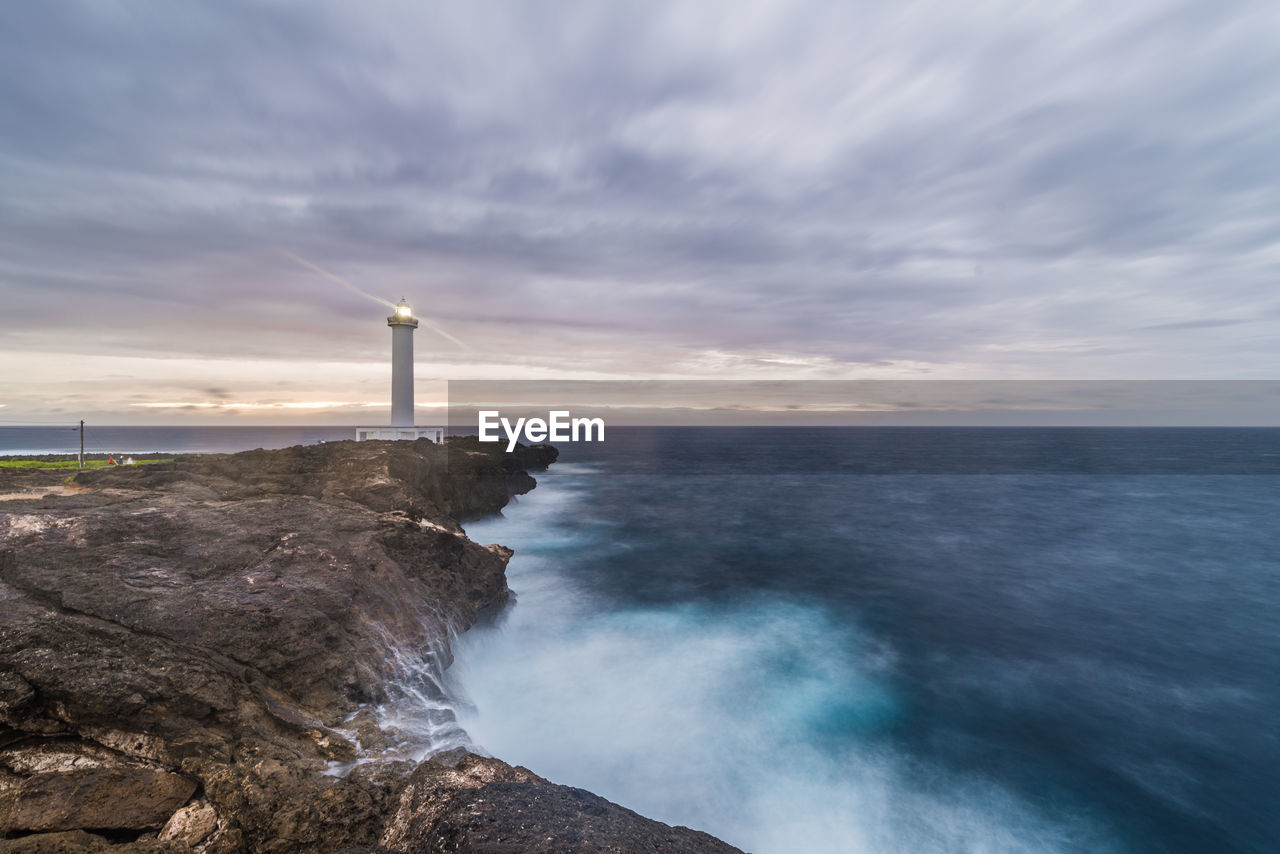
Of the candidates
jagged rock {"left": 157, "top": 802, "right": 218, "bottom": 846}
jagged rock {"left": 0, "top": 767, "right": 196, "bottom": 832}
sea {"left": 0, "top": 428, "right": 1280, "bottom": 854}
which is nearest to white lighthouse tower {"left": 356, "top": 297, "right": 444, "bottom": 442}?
sea {"left": 0, "top": 428, "right": 1280, "bottom": 854}

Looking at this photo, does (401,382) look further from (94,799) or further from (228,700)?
(94,799)

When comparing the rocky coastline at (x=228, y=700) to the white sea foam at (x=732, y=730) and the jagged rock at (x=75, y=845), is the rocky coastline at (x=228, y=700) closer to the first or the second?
the jagged rock at (x=75, y=845)

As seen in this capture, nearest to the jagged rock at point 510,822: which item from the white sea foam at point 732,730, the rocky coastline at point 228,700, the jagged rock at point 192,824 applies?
the rocky coastline at point 228,700

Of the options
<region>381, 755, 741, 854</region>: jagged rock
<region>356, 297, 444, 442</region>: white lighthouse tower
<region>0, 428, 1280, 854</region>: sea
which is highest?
<region>356, 297, 444, 442</region>: white lighthouse tower

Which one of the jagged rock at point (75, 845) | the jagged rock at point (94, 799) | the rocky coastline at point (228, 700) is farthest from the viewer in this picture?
the rocky coastline at point (228, 700)

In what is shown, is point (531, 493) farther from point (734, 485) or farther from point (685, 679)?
point (685, 679)

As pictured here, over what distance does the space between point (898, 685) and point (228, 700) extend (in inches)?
506

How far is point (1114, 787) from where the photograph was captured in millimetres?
9117

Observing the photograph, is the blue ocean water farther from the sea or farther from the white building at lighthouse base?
the white building at lighthouse base

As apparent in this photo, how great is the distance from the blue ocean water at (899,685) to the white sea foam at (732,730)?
0.05 m

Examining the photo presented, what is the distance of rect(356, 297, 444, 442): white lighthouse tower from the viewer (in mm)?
30422

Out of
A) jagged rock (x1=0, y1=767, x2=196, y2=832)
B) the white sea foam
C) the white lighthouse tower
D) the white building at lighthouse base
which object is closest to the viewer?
jagged rock (x1=0, y1=767, x2=196, y2=832)

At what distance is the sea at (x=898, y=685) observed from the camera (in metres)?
8.56

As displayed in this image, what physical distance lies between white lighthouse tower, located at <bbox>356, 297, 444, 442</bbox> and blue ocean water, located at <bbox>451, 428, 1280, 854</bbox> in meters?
9.70
